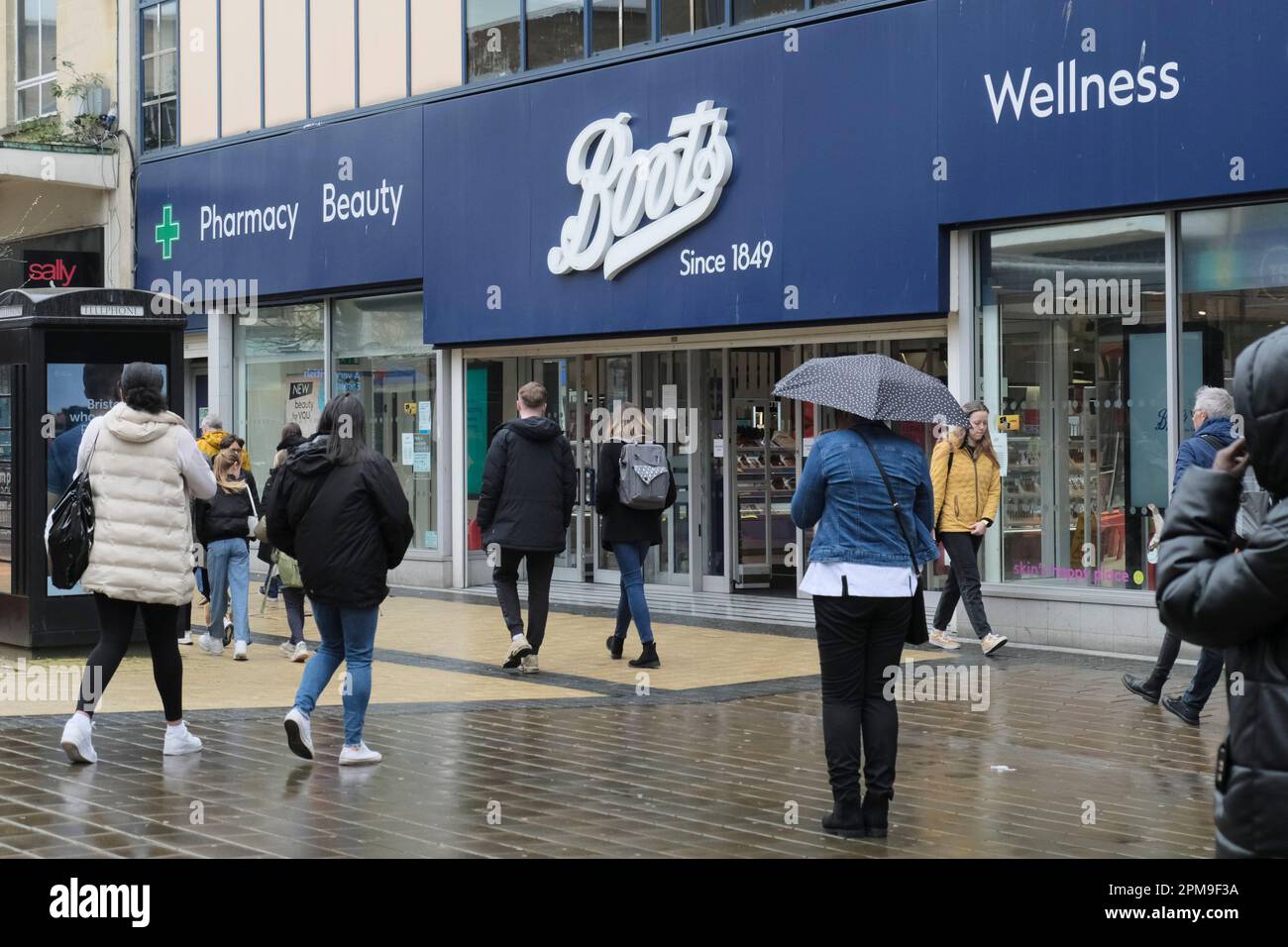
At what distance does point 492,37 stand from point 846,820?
523 inches

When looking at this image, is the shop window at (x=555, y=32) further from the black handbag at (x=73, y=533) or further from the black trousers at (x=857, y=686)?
the black trousers at (x=857, y=686)

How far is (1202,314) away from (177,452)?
781cm

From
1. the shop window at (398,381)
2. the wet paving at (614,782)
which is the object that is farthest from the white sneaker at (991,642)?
the shop window at (398,381)

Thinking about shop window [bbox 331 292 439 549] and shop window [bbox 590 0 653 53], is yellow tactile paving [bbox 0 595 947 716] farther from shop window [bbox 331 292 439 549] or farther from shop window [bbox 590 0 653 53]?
shop window [bbox 590 0 653 53]

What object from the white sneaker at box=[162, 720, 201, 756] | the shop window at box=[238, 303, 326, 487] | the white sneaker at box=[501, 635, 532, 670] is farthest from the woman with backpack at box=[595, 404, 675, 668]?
the shop window at box=[238, 303, 326, 487]

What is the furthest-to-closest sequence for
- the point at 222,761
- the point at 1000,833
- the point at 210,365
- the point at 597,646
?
the point at 210,365
the point at 597,646
the point at 222,761
the point at 1000,833

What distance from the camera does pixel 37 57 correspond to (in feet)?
82.6

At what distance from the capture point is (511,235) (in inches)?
700

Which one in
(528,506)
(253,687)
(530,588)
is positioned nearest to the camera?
(253,687)

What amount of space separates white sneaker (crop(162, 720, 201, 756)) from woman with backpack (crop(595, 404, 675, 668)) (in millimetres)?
4188

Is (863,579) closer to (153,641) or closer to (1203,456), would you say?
(1203,456)

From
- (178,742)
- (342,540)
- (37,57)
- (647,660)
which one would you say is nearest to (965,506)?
(647,660)

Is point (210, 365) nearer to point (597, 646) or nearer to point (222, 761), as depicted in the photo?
point (597, 646)
